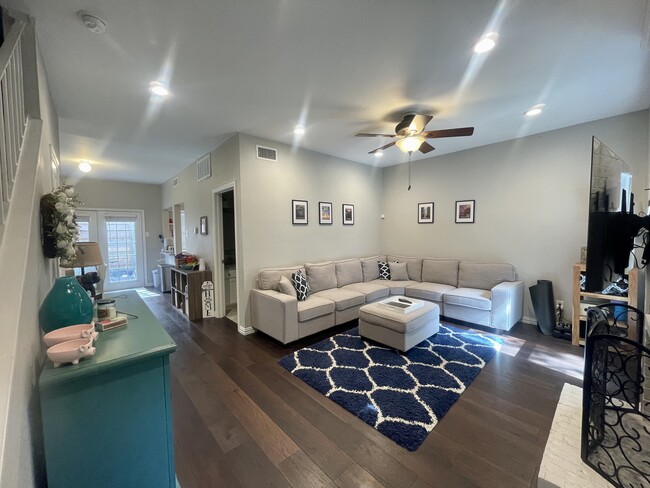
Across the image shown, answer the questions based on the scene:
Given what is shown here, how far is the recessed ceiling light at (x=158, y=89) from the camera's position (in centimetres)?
233

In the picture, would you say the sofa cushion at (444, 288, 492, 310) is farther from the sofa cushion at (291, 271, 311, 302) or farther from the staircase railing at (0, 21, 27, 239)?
the staircase railing at (0, 21, 27, 239)

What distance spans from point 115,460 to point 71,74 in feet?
9.44

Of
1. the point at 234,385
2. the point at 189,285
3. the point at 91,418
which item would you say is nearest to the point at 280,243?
the point at 189,285

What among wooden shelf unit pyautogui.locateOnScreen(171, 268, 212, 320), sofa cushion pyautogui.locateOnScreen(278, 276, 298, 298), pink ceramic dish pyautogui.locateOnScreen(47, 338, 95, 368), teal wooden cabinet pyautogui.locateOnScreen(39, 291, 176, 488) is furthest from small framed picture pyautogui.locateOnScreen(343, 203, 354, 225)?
pink ceramic dish pyautogui.locateOnScreen(47, 338, 95, 368)

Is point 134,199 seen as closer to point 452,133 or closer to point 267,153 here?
point 267,153

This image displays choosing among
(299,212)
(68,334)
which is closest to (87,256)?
(68,334)

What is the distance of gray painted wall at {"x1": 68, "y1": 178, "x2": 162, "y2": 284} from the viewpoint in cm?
605

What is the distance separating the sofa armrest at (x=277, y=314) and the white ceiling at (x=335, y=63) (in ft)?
7.13

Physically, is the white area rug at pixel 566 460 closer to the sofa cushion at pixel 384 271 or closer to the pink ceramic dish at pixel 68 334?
the pink ceramic dish at pixel 68 334

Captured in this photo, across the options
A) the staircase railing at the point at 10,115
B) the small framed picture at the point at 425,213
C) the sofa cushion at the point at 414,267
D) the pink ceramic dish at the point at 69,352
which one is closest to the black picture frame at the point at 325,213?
the sofa cushion at the point at 414,267

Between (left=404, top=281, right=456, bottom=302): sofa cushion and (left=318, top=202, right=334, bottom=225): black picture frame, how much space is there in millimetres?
1782

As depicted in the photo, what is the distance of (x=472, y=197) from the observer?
4.38 meters

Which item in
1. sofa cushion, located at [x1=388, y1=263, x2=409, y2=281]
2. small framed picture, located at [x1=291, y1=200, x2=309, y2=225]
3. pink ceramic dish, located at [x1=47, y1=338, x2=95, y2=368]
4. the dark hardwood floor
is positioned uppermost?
small framed picture, located at [x1=291, y1=200, x2=309, y2=225]

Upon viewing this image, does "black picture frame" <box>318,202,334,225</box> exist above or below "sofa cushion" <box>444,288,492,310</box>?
above
